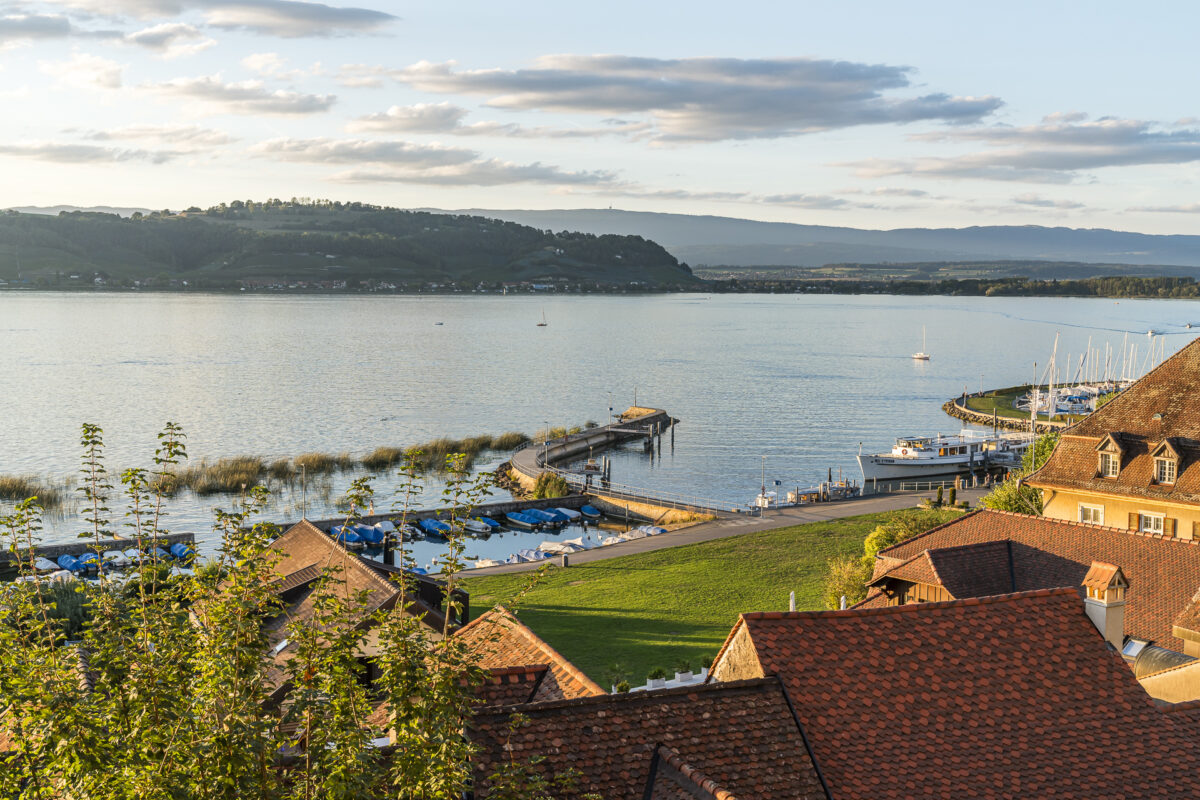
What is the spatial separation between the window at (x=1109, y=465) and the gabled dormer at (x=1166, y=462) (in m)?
1.23

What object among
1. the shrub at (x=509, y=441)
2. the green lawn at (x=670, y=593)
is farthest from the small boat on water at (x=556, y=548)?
the shrub at (x=509, y=441)

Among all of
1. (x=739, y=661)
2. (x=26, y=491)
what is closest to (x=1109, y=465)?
(x=739, y=661)

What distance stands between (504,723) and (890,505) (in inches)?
2051

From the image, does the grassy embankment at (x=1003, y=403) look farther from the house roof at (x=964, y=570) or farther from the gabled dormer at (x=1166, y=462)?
the house roof at (x=964, y=570)

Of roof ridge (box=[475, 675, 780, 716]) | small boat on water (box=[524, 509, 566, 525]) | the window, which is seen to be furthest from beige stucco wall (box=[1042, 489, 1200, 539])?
small boat on water (box=[524, 509, 566, 525])

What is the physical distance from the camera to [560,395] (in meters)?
133

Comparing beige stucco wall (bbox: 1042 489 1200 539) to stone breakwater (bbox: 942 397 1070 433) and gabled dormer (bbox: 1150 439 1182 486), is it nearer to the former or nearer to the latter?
gabled dormer (bbox: 1150 439 1182 486)

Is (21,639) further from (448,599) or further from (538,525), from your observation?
(538,525)

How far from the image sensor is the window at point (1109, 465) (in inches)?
1384

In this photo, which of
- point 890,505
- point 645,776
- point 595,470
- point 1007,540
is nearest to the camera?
point 645,776

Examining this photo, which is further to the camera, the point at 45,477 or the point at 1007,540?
the point at 45,477

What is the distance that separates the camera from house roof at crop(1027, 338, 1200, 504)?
3353 cm

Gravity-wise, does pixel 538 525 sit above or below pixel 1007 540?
below

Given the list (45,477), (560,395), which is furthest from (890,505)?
(560,395)
